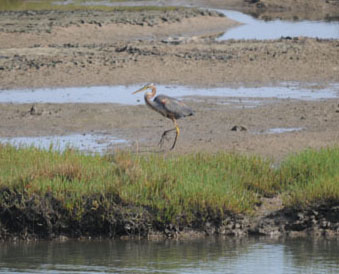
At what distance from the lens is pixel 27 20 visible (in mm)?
34312

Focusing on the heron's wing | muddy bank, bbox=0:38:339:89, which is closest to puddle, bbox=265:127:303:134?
the heron's wing

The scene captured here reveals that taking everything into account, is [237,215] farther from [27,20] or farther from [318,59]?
[27,20]

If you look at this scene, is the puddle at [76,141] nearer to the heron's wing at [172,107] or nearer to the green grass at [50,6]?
the heron's wing at [172,107]

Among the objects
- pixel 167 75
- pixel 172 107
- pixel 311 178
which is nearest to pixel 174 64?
pixel 167 75

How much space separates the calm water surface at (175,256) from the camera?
7.46 meters

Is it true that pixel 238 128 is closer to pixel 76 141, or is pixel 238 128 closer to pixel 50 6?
pixel 76 141

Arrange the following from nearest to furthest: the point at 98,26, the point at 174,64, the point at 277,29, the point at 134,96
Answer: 1. the point at 134,96
2. the point at 174,64
3. the point at 98,26
4. the point at 277,29

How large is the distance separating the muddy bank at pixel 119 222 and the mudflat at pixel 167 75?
121 inches

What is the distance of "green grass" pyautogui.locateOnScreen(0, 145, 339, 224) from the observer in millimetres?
8508

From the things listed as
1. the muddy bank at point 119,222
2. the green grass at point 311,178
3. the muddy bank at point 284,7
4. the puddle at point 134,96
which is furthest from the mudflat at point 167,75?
the muddy bank at point 284,7

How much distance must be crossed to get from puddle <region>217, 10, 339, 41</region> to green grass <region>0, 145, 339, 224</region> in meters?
19.0

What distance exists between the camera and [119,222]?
27.9ft

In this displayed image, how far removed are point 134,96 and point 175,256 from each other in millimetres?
10137

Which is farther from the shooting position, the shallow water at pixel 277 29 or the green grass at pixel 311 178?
the shallow water at pixel 277 29
